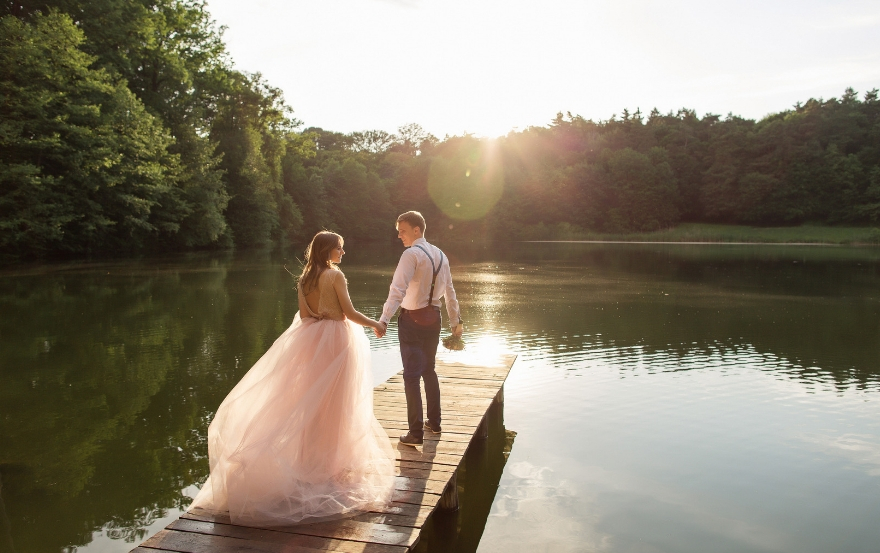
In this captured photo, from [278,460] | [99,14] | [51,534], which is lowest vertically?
[51,534]

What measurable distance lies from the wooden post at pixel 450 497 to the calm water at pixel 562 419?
14 cm

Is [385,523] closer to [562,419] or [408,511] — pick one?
[408,511]

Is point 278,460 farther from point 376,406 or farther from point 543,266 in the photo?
point 543,266

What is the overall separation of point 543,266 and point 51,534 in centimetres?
2931

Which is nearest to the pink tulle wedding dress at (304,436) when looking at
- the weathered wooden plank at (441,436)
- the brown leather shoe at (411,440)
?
the brown leather shoe at (411,440)

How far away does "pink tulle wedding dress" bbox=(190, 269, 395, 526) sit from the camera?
14.3ft

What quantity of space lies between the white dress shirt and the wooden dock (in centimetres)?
122

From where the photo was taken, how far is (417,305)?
561 cm

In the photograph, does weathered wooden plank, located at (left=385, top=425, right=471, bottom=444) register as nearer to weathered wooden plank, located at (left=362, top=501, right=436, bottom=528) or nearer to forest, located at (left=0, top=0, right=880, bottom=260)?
weathered wooden plank, located at (left=362, top=501, right=436, bottom=528)

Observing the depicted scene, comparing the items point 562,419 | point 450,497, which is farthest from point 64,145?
point 450,497

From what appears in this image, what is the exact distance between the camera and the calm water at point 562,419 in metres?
5.63

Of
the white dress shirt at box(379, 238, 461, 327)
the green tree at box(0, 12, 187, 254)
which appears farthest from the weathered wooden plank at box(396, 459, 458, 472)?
the green tree at box(0, 12, 187, 254)

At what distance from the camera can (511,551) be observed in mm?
5312

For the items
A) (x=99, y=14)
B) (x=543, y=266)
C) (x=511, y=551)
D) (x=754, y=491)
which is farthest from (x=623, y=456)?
(x=99, y=14)
